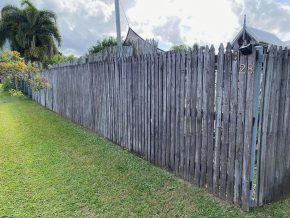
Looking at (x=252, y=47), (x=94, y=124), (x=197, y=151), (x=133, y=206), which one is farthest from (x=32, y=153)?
(x=252, y=47)

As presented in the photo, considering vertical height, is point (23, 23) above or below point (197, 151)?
above

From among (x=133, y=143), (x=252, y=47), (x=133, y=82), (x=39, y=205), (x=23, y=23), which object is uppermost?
(x=23, y=23)

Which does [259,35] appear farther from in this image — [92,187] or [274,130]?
[92,187]

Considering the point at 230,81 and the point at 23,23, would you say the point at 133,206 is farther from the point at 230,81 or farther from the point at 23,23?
the point at 23,23

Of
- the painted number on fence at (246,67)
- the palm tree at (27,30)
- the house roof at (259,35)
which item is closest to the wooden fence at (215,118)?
the painted number on fence at (246,67)

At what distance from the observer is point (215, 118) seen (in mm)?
3867

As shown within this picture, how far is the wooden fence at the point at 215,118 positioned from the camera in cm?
346

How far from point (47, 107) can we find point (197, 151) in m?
11.0

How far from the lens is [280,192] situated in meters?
3.87

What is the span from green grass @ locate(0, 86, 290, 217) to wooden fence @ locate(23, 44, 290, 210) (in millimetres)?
257

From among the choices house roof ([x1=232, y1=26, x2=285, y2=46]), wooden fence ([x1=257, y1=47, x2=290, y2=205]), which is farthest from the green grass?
house roof ([x1=232, y1=26, x2=285, y2=46])

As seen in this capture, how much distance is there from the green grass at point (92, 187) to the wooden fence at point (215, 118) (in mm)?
257

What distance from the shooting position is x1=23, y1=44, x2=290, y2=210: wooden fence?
11.3ft

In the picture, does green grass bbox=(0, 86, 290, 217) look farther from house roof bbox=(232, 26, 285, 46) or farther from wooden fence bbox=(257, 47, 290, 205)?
house roof bbox=(232, 26, 285, 46)
